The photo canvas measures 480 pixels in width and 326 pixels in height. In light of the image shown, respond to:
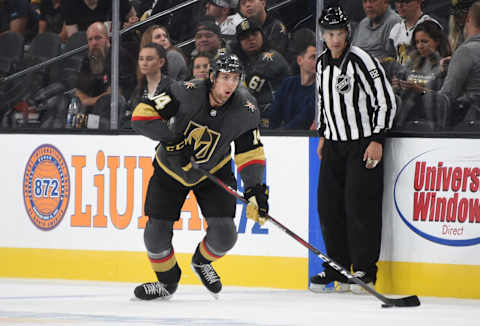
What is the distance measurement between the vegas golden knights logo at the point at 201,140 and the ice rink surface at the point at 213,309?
734mm

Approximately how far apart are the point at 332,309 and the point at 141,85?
1977 mm

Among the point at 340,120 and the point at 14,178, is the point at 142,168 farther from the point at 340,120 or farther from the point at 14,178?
the point at 340,120

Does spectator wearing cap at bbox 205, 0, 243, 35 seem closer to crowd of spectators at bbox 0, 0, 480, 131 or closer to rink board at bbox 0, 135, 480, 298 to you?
crowd of spectators at bbox 0, 0, 480, 131

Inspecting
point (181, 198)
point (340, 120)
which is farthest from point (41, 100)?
point (340, 120)

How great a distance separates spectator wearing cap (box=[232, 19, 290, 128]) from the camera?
5664 mm

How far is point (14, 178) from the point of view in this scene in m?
6.25

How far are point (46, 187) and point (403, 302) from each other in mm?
2440

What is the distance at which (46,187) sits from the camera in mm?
6188

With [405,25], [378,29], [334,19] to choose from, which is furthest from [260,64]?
[405,25]

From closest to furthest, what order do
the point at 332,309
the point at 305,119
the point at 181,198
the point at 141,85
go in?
the point at 332,309 < the point at 181,198 < the point at 305,119 < the point at 141,85

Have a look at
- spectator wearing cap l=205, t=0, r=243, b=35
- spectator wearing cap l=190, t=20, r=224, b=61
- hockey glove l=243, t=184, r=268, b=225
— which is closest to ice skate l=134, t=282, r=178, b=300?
hockey glove l=243, t=184, r=268, b=225

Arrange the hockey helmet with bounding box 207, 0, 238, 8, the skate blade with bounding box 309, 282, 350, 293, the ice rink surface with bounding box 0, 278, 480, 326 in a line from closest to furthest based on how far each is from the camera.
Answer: the ice rink surface with bounding box 0, 278, 480, 326 < the skate blade with bounding box 309, 282, 350, 293 < the hockey helmet with bounding box 207, 0, 238, 8

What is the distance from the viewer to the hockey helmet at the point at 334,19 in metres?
5.33

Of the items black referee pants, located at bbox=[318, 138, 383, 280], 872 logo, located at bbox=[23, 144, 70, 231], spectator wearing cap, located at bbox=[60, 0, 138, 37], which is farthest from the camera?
872 logo, located at bbox=[23, 144, 70, 231]
